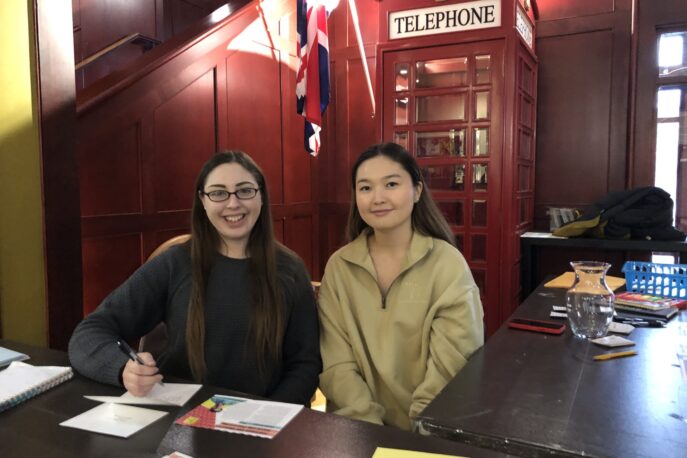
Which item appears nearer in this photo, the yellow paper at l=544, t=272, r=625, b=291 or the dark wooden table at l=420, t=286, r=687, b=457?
the dark wooden table at l=420, t=286, r=687, b=457

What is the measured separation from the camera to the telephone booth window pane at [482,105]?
3.90 metres

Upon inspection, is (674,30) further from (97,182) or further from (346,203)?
(97,182)

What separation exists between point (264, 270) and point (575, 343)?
1.03m

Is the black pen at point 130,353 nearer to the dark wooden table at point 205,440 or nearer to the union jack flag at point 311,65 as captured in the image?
the dark wooden table at point 205,440

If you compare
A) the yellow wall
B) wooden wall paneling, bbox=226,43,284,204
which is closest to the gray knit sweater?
the yellow wall

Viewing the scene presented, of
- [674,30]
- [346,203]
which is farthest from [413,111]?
[674,30]

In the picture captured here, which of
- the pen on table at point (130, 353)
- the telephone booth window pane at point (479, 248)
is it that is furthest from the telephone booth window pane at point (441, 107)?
the pen on table at point (130, 353)

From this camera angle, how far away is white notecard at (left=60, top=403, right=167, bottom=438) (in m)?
1.14

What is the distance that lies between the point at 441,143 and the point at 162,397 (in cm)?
318

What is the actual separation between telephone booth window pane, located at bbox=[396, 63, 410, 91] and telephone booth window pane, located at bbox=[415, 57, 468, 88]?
0.26 ft

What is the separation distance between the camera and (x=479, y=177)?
397cm

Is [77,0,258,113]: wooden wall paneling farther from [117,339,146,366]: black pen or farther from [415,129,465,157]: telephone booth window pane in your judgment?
[117,339,146,366]: black pen

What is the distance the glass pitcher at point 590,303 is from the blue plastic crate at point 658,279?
776 millimetres

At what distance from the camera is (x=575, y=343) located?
5.67 feet
